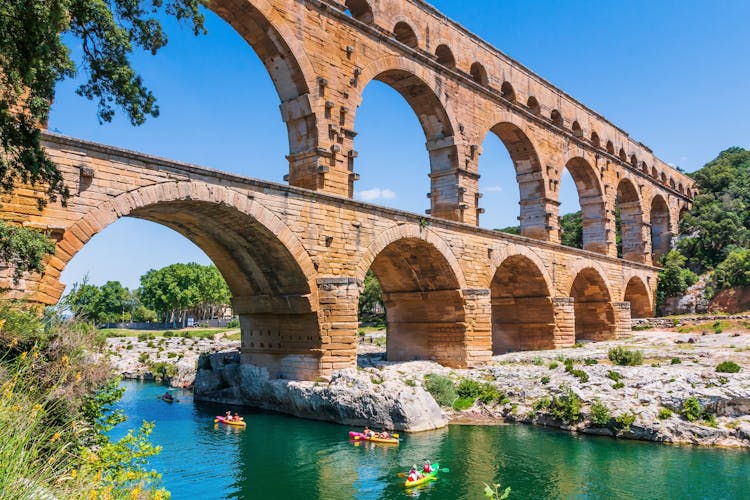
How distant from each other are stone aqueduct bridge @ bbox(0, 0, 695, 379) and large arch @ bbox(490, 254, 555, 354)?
0.07 m

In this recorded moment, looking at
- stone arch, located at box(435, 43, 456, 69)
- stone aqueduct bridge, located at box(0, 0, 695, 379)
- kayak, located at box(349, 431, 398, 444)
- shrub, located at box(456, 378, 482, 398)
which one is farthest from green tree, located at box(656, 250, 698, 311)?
kayak, located at box(349, 431, 398, 444)

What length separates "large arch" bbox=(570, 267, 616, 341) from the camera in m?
31.4

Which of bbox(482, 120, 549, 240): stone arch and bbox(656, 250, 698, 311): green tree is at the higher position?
bbox(482, 120, 549, 240): stone arch

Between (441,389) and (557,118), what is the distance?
1935cm

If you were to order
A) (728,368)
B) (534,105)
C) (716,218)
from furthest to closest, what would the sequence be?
(716,218) → (534,105) → (728,368)

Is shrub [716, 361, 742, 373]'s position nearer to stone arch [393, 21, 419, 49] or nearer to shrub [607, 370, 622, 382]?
shrub [607, 370, 622, 382]

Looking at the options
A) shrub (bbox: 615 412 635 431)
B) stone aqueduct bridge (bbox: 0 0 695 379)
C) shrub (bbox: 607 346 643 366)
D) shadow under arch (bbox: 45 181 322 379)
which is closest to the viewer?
stone aqueduct bridge (bbox: 0 0 695 379)

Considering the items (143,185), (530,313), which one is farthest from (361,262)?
(530,313)

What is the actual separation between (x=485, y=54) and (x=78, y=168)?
19.5 metres

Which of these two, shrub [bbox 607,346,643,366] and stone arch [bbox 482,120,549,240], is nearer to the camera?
shrub [bbox 607,346,643,366]

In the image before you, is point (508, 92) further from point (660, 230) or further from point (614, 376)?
point (660, 230)

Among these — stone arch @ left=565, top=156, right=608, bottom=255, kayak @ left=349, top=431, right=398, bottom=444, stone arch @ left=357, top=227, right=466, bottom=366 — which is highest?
stone arch @ left=565, top=156, right=608, bottom=255

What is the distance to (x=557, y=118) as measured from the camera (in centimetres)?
3127

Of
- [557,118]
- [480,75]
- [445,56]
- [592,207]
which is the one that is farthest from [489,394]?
[592,207]
